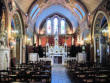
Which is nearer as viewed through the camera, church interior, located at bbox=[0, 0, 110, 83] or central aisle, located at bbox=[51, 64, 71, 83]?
church interior, located at bbox=[0, 0, 110, 83]

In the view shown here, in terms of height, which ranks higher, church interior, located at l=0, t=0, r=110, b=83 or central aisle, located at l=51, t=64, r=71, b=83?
church interior, located at l=0, t=0, r=110, b=83

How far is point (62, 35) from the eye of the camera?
35250 millimetres

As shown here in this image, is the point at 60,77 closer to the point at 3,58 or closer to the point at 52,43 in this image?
the point at 3,58

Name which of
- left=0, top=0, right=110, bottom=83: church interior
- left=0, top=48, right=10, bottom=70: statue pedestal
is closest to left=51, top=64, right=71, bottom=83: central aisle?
left=0, top=0, right=110, bottom=83: church interior

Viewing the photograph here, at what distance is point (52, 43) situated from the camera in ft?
115

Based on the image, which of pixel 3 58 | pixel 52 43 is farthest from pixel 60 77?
pixel 52 43

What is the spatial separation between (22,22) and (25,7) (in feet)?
7.52

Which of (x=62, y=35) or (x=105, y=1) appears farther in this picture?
(x=62, y=35)

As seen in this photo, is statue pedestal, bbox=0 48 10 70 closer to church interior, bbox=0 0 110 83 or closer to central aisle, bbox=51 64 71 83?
church interior, bbox=0 0 110 83

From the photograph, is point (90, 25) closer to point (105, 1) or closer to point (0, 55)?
point (105, 1)

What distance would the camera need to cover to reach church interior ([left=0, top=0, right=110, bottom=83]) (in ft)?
31.0

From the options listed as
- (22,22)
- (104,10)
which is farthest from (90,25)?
(22,22)

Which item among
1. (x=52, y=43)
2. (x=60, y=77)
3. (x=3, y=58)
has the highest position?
(x=52, y=43)

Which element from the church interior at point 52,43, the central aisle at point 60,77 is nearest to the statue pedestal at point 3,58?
the church interior at point 52,43
